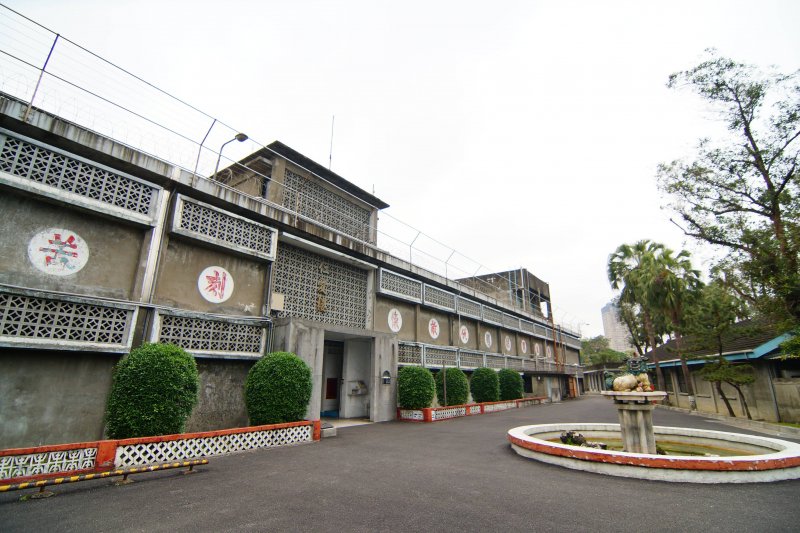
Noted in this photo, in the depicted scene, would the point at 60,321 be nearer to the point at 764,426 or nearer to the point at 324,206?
the point at 324,206

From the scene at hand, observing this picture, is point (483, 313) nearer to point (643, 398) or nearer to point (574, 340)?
point (643, 398)

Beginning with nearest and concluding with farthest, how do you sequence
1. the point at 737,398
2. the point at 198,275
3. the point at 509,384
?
the point at 198,275, the point at 737,398, the point at 509,384

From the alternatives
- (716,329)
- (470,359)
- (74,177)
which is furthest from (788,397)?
(74,177)

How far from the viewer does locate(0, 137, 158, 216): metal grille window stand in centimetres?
768

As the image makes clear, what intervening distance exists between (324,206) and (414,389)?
29.9ft

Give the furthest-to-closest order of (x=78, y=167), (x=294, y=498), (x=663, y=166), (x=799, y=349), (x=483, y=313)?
(x=483, y=313) → (x=663, y=166) → (x=799, y=349) → (x=78, y=167) → (x=294, y=498)

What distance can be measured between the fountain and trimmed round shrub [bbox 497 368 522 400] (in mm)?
12867

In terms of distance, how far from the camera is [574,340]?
5016 cm

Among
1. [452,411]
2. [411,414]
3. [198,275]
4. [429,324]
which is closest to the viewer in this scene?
[198,275]

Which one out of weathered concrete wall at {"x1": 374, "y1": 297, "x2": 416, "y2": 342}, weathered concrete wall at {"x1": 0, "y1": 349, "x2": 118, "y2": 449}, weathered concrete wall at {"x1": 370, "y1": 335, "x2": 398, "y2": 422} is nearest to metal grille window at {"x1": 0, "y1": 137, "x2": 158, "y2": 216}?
weathered concrete wall at {"x1": 0, "y1": 349, "x2": 118, "y2": 449}

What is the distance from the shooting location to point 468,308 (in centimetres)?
2486

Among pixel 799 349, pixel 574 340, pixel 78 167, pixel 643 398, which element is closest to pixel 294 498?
pixel 643 398

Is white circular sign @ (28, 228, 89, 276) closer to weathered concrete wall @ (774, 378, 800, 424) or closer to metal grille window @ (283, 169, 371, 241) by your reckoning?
metal grille window @ (283, 169, 371, 241)

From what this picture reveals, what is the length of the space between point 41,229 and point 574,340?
5418cm
